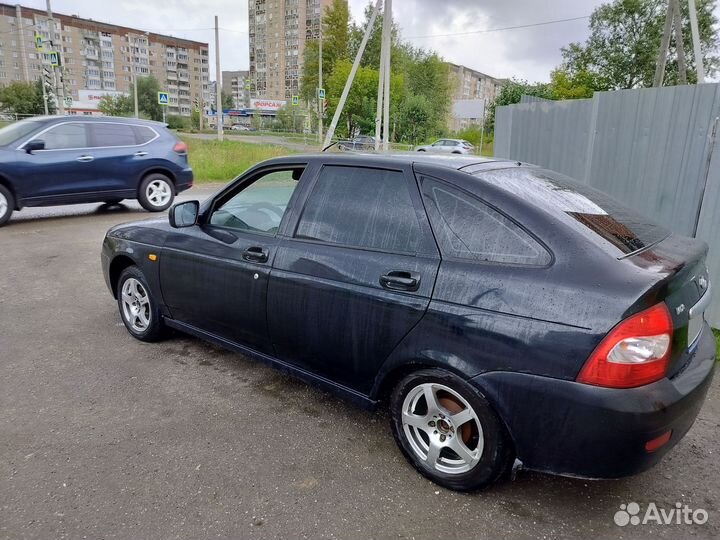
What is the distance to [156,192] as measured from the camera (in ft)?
34.5

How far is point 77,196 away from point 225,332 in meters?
7.29

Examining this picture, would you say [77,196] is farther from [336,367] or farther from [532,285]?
[532,285]

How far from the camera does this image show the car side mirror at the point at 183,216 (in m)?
3.74

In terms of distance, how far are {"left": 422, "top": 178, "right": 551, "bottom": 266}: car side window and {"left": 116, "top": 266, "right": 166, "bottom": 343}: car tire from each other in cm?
254

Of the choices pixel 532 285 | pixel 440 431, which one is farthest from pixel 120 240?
pixel 532 285

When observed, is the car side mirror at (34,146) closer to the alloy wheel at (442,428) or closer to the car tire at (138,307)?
the car tire at (138,307)

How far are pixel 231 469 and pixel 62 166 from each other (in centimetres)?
818

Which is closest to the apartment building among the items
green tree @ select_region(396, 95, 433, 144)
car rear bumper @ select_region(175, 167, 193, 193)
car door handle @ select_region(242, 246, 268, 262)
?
green tree @ select_region(396, 95, 433, 144)

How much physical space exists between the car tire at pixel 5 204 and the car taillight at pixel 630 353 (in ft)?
31.2

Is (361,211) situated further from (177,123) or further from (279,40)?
(279,40)

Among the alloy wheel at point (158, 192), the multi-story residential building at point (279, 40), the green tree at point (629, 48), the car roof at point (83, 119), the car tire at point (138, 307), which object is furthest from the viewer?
the multi-story residential building at point (279, 40)

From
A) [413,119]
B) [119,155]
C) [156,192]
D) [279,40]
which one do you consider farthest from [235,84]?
[119,155]

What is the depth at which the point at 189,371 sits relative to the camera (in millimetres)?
3846

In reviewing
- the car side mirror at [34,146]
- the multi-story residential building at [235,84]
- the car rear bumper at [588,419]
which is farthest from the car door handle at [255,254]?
the multi-story residential building at [235,84]
